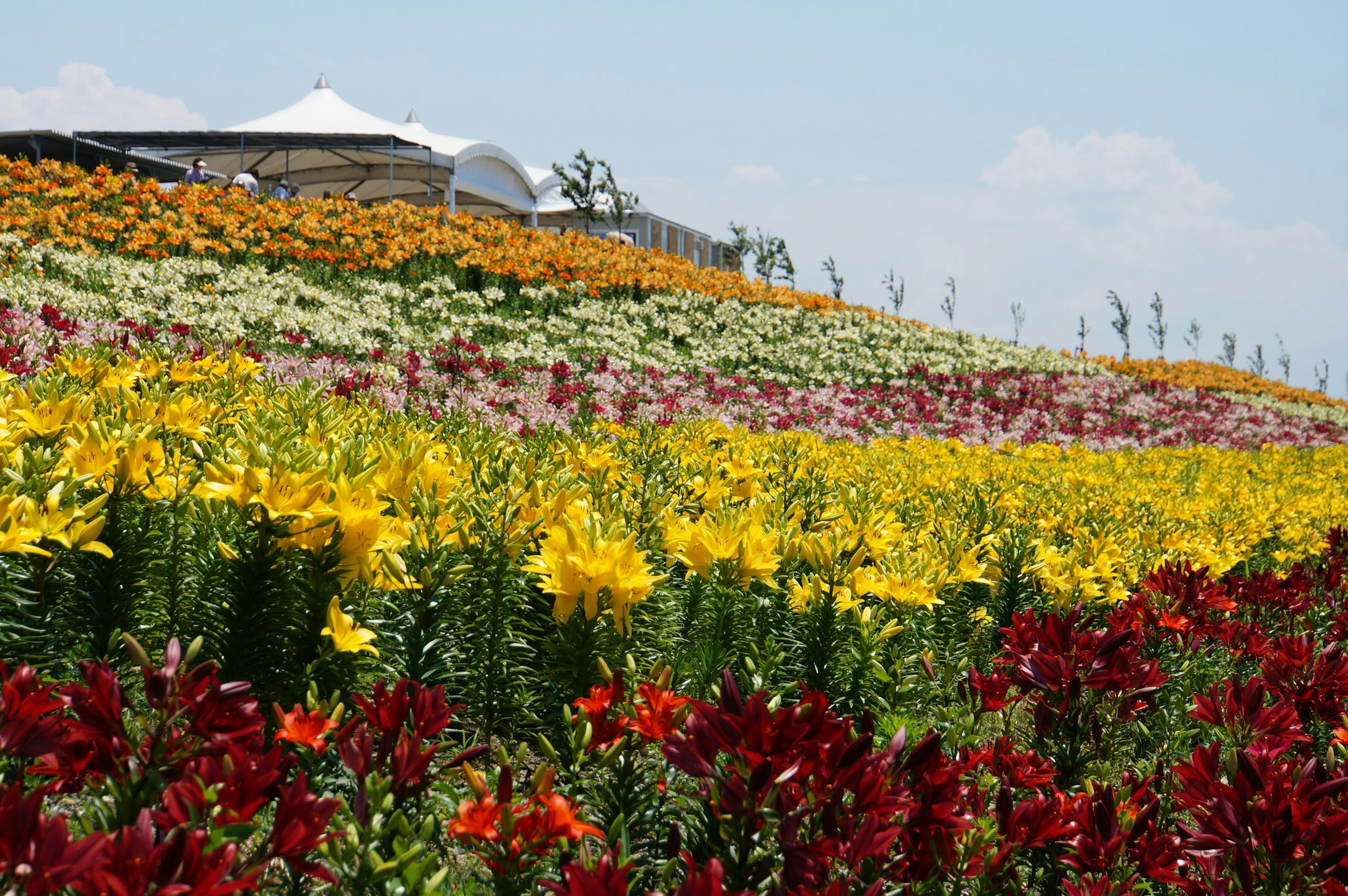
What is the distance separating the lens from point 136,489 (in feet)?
6.93

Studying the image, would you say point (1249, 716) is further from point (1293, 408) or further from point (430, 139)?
point (430, 139)

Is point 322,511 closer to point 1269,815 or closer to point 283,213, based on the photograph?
point 1269,815

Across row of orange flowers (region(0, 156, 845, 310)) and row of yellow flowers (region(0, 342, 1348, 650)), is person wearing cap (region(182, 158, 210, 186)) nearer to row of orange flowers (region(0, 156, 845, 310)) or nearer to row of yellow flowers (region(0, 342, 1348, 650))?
row of orange flowers (region(0, 156, 845, 310))

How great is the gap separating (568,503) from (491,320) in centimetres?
1037

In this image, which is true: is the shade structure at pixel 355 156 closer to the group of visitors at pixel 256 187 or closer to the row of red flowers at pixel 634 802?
the group of visitors at pixel 256 187

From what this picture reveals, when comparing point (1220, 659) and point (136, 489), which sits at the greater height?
point (136, 489)

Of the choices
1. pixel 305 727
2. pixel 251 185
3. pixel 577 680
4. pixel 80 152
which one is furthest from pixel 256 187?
pixel 305 727

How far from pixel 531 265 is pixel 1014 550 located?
13.1 meters

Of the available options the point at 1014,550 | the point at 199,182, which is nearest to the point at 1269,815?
the point at 1014,550

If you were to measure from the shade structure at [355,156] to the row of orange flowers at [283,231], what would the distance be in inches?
414

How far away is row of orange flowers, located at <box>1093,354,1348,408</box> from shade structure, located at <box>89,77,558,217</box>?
22.2 metres

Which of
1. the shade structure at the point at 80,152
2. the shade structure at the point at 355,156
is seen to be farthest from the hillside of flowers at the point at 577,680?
the shade structure at the point at 80,152

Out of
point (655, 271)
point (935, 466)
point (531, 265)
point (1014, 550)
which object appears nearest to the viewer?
point (1014, 550)

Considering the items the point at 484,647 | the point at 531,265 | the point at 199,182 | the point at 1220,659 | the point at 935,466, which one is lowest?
the point at 1220,659
